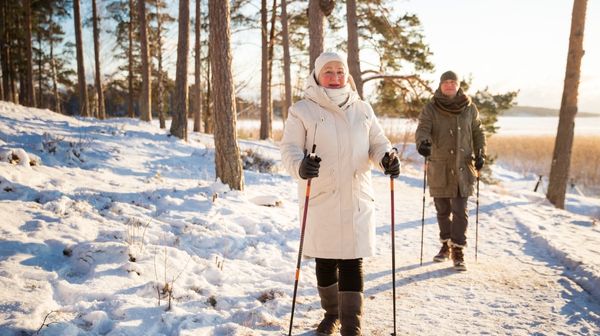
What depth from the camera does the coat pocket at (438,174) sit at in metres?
4.70

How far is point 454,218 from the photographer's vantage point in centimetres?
475

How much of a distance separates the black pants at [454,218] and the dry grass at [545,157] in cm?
1217

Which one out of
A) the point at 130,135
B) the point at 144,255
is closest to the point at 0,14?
the point at 130,135

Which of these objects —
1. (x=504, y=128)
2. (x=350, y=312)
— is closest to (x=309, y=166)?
(x=350, y=312)

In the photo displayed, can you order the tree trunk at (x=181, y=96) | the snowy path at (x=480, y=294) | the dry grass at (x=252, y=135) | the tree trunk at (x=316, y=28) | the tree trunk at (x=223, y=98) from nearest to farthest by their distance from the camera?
1. the snowy path at (x=480, y=294)
2. the tree trunk at (x=223, y=98)
3. the tree trunk at (x=316, y=28)
4. the tree trunk at (x=181, y=96)
5. the dry grass at (x=252, y=135)

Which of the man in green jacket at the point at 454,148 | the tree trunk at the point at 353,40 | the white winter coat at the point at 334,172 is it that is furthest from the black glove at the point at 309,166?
the tree trunk at the point at 353,40

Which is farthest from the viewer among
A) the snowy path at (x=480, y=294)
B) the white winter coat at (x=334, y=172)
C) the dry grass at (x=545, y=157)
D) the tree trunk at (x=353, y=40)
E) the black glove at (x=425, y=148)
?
the dry grass at (x=545, y=157)

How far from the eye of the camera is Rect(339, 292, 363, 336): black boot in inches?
110

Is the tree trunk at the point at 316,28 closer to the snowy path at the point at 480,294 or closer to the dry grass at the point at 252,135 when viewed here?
the snowy path at the point at 480,294

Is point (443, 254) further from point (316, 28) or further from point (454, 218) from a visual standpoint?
point (316, 28)

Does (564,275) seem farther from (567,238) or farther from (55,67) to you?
(55,67)

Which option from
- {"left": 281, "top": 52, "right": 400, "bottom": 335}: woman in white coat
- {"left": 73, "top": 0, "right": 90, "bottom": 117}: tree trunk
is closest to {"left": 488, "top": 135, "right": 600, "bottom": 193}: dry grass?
{"left": 281, "top": 52, "right": 400, "bottom": 335}: woman in white coat

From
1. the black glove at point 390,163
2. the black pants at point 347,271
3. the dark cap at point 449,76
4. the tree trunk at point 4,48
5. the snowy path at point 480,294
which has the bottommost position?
the snowy path at point 480,294

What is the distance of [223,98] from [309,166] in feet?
14.7
